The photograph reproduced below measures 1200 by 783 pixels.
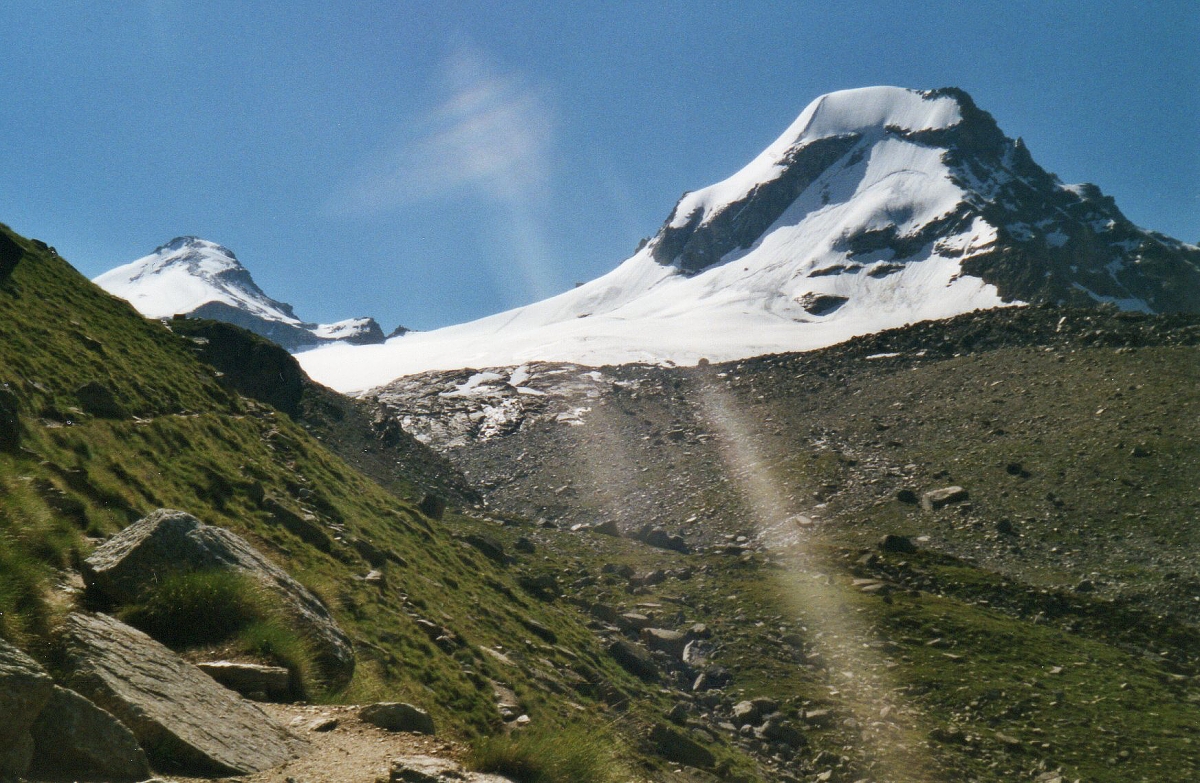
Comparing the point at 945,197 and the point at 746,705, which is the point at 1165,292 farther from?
the point at 746,705

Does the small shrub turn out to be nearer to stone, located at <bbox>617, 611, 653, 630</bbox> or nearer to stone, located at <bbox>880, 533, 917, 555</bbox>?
stone, located at <bbox>617, 611, 653, 630</bbox>

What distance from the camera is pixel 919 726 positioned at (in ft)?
59.2

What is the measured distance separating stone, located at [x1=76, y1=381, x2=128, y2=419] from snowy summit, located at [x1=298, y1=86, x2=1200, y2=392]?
8323 centimetres

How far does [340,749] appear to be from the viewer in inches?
254

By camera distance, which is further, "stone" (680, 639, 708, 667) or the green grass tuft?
"stone" (680, 639, 708, 667)

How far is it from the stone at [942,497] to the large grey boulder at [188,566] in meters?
34.3

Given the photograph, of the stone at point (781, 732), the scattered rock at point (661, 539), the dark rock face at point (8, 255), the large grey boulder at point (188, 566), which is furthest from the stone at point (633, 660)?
the dark rock face at point (8, 255)

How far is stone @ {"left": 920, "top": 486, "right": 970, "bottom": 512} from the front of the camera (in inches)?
1461

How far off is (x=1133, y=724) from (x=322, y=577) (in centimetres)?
1867

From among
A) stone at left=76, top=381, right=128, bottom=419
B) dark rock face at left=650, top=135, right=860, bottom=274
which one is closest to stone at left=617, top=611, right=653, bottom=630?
stone at left=76, top=381, right=128, bottom=419

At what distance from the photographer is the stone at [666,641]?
922 inches

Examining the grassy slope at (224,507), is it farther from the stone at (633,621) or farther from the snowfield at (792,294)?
the snowfield at (792,294)

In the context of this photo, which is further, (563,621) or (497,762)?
(563,621)

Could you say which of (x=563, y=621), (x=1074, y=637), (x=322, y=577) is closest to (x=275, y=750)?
(x=322, y=577)
